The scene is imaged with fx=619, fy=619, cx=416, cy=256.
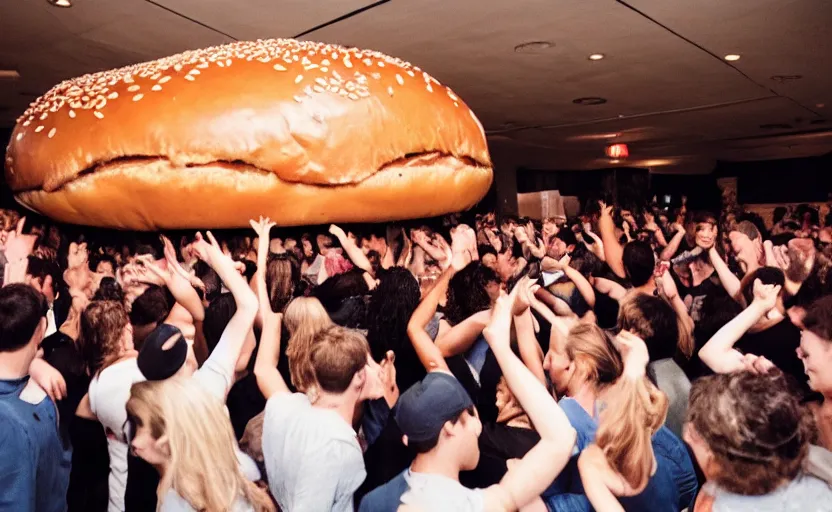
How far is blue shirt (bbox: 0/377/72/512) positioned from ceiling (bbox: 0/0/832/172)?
9.39 ft

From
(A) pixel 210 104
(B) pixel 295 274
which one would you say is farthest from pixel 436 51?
(A) pixel 210 104

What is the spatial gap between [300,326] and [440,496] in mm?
1064

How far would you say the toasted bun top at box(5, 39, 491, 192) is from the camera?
1.36 m

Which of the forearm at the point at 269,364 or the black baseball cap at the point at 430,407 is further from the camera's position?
the forearm at the point at 269,364

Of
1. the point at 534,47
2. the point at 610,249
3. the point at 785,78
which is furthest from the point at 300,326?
the point at 785,78

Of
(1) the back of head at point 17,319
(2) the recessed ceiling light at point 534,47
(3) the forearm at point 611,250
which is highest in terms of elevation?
(2) the recessed ceiling light at point 534,47

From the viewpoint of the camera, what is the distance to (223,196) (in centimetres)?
140

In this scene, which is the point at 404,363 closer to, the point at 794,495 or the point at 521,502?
the point at 521,502

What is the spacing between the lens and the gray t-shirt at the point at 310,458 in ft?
5.72

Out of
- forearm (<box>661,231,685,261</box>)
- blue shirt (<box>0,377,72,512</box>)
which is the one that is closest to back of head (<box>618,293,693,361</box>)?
blue shirt (<box>0,377,72,512</box>)

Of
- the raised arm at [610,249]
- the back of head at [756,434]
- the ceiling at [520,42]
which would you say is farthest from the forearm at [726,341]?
the ceiling at [520,42]

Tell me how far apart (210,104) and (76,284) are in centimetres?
269

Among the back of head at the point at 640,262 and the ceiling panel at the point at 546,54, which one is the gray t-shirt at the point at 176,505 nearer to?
the back of head at the point at 640,262

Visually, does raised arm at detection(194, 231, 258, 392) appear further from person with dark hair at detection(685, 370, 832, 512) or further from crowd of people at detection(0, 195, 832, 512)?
person with dark hair at detection(685, 370, 832, 512)
